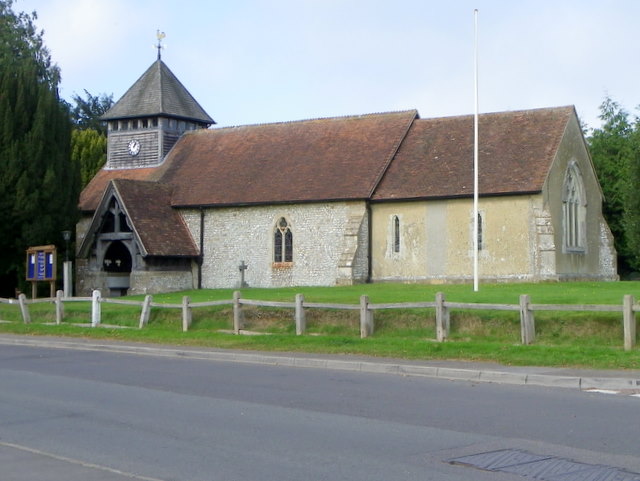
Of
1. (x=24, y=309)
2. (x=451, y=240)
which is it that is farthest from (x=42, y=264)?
(x=451, y=240)

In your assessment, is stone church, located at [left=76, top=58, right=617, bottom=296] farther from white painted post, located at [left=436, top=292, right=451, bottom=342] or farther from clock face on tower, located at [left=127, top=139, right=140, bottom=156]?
white painted post, located at [left=436, top=292, right=451, bottom=342]

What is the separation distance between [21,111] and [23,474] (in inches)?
1318

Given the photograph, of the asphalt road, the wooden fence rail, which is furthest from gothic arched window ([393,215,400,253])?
the asphalt road

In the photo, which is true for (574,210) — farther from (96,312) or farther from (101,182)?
(101,182)

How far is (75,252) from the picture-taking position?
141ft

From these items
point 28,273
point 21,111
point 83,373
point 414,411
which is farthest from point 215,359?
point 21,111

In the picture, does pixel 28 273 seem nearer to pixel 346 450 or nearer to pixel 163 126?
pixel 163 126

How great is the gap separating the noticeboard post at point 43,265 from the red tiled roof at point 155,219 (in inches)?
217

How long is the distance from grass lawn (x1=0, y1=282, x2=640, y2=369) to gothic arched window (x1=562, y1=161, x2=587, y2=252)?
19.3ft

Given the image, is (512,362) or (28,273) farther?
(28,273)

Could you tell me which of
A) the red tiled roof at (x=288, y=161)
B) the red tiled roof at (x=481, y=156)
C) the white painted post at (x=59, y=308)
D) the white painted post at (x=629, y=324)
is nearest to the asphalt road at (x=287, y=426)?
the white painted post at (x=629, y=324)

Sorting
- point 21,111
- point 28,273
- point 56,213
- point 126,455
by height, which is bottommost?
point 126,455

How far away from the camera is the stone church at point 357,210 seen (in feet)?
117

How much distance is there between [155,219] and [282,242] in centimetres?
564
